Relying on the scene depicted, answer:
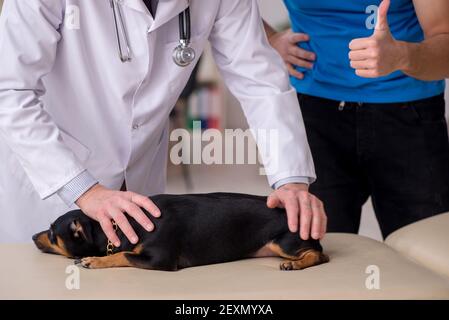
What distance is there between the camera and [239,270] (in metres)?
1.32

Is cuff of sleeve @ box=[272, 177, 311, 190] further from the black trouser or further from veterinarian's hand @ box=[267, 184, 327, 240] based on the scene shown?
the black trouser

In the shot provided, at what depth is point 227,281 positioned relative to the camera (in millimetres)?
1231

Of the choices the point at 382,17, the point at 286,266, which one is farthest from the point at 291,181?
the point at 382,17

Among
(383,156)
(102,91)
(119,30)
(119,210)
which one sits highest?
(119,30)

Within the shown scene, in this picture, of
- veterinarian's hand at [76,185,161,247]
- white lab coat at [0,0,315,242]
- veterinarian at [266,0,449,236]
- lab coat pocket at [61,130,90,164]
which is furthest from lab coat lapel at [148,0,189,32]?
veterinarian at [266,0,449,236]

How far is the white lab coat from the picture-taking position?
140 cm

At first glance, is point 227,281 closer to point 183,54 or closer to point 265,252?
point 265,252

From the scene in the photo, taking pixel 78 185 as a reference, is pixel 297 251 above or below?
below

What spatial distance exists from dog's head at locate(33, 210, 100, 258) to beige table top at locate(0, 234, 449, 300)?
0.02 metres

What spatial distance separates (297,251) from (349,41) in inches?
27.6

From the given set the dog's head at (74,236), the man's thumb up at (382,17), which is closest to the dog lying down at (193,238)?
the dog's head at (74,236)

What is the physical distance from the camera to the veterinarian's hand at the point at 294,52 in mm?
1969

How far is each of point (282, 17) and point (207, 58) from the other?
0.67 m
